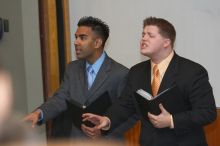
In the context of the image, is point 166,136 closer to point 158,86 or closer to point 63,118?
point 158,86

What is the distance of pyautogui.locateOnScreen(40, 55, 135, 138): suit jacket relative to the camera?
213 centimetres

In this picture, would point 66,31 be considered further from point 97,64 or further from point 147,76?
point 147,76

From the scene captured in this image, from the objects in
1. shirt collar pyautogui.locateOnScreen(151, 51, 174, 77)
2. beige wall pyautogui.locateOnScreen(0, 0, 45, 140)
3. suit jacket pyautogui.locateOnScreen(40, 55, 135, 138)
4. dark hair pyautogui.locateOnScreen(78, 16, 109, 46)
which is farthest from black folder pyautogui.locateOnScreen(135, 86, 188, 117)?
beige wall pyautogui.locateOnScreen(0, 0, 45, 140)

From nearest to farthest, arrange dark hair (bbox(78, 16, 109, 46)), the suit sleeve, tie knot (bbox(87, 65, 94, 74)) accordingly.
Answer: the suit sleeve, tie knot (bbox(87, 65, 94, 74)), dark hair (bbox(78, 16, 109, 46))

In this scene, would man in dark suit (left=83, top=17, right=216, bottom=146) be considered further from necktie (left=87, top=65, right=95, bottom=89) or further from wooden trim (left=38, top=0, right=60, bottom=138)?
wooden trim (left=38, top=0, right=60, bottom=138)

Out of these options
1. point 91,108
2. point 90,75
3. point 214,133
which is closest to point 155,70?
point 91,108

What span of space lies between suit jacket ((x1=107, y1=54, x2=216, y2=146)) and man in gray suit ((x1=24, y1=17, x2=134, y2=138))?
283 mm

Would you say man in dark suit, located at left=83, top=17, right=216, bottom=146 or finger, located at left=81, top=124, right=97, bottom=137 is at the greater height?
man in dark suit, located at left=83, top=17, right=216, bottom=146

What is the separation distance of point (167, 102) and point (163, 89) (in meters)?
0.08

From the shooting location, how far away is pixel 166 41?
1.88 meters

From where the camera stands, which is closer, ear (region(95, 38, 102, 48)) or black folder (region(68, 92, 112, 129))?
black folder (region(68, 92, 112, 129))

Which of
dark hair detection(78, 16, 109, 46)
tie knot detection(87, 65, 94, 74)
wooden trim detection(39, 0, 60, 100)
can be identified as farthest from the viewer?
wooden trim detection(39, 0, 60, 100)

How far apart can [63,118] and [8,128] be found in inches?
71.7

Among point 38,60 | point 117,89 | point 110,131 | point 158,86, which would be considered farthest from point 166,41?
point 38,60
